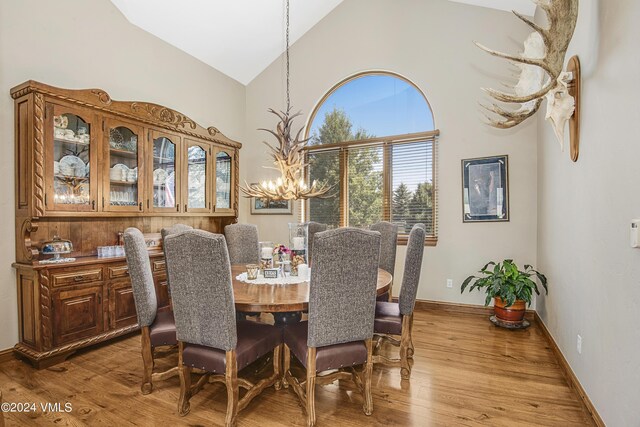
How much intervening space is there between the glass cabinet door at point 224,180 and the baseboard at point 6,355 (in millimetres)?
2482

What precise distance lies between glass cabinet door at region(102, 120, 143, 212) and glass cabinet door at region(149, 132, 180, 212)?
6.9 inches

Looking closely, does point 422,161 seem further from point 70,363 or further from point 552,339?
point 70,363

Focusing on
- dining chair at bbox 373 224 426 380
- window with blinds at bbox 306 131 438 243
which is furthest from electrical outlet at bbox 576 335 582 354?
window with blinds at bbox 306 131 438 243

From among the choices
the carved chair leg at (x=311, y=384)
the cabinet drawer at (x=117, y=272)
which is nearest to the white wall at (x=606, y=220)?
the carved chair leg at (x=311, y=384)

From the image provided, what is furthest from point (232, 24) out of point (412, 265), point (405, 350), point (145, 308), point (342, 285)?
point (405, 350)

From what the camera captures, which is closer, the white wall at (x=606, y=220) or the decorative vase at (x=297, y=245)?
the white wall at (x=606, y=220)

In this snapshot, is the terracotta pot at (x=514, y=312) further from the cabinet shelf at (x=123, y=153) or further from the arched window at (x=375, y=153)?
the cabinet shelf at (x=123, y=153)

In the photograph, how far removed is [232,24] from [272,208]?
2.67m

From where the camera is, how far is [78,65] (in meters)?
3.33

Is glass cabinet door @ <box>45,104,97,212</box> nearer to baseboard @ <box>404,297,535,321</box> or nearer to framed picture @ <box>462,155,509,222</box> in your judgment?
baseboard @ <box>404,297,535,321</box>

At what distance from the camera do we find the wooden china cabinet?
2.73m

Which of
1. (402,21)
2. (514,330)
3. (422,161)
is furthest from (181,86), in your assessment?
→ (514,330)

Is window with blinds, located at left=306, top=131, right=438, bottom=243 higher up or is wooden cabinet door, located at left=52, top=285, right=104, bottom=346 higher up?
window with blinds, located at left=306, top=131, right=438, bottom=243

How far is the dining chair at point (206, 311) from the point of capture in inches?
70.1
